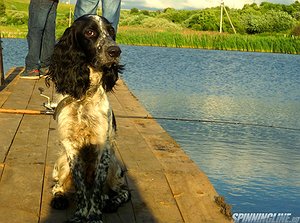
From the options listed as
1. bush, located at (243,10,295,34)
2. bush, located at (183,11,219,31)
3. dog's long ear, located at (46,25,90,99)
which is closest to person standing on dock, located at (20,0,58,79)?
dog's long ear, located at (46,25,90,99)

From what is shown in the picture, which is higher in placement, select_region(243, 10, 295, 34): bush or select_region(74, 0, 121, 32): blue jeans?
select_region(74, 0, 121, 32): blue jeans

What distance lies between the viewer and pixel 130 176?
13.3 feet

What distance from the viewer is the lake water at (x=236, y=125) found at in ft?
18.1

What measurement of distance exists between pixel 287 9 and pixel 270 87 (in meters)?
64.1

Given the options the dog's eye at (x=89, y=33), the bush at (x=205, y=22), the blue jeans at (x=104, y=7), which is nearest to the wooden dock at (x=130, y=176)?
the dog's eye at (x=89, y=33)

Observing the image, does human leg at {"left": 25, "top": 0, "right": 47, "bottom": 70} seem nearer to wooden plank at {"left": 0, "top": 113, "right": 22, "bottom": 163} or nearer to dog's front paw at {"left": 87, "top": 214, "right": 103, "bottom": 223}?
wooden plank at {"left": 0, "top": 113, "right": 22, "bottom": 163}

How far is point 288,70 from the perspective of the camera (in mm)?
22016

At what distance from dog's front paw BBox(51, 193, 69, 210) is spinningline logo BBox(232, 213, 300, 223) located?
1769mm

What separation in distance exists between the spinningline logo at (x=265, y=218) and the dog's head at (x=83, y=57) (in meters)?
1.84

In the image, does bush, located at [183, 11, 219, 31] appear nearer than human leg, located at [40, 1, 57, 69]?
No

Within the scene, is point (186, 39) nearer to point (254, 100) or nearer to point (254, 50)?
point (254, 50)

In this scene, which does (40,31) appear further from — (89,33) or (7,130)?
(89,33)

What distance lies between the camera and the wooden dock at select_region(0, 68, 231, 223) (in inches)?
131

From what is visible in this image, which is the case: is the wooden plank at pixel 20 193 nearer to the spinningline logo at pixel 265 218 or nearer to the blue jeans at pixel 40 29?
the spinningline logo at pixel 265 218
